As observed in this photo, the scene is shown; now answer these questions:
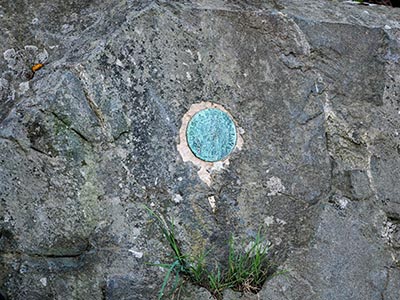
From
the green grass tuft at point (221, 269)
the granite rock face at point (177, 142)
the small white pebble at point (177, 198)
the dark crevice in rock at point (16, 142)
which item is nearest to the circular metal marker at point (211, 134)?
the granite rock face at point (177, 142)

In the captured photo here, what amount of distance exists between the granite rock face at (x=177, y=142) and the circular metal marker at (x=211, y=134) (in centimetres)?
4

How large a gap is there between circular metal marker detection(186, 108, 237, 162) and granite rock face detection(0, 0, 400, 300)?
44mm

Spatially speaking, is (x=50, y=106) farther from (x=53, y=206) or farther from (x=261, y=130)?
(x=261, y=130)

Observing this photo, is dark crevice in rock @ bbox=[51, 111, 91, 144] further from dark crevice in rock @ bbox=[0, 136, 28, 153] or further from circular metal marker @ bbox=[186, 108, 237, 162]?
circular metal marker @ bbox=[186, 108, 237, 162]

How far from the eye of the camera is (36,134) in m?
1.80

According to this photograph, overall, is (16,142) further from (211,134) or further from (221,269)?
(221,269)

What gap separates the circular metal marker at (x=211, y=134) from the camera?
1929 mm

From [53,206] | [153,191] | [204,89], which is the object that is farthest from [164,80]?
[53,206]

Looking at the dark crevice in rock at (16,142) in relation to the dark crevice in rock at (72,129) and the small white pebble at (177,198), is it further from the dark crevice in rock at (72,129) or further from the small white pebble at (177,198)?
the small white pebble at (177,198)

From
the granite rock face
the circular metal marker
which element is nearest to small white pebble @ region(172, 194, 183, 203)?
the granite rock face

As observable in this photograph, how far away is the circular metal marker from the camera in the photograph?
1.93 metres

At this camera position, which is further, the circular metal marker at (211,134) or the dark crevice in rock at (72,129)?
the circular metal marker at (211,134)

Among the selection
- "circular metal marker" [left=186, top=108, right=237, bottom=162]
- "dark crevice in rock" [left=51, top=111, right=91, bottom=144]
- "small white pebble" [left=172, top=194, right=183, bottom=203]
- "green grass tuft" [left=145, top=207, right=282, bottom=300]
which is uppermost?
"dark crevice in rock" [left=51, top=111, right=91, bottom=144]

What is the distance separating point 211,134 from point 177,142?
0.13m
